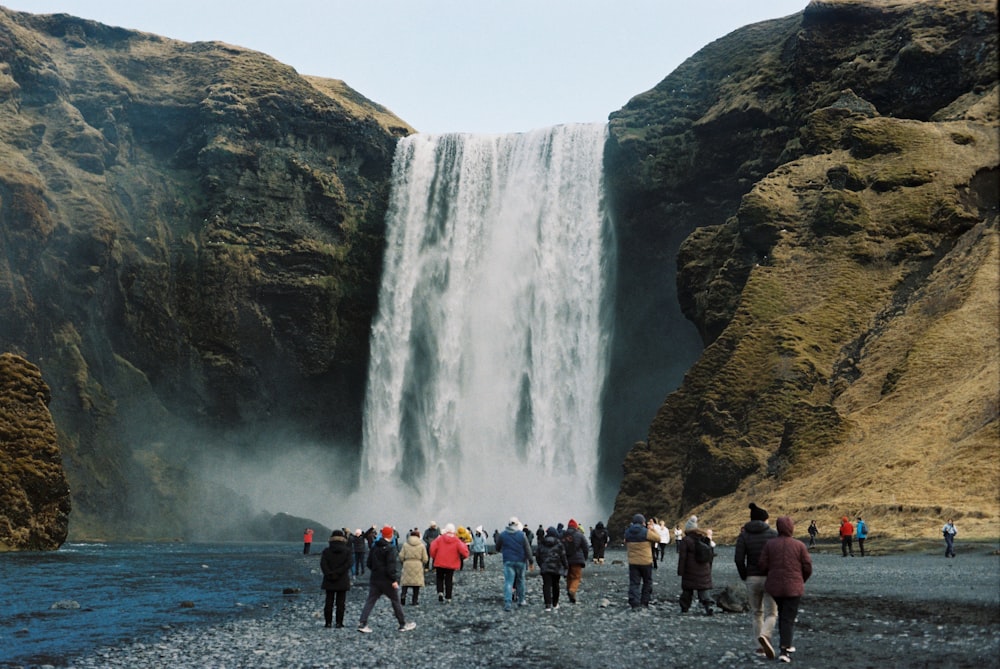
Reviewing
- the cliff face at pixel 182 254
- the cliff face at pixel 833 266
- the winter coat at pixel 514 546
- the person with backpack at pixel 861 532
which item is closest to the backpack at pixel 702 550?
the winter coat at pixel 514 546

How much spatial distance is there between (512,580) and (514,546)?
3.06ft

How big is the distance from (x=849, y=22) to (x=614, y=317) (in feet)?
87.3

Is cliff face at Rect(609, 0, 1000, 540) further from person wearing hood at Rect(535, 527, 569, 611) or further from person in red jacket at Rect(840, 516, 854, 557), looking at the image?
person wearing hood at Rect(535, 527, 569, 611)

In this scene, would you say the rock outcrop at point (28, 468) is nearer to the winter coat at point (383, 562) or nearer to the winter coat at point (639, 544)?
the winter coat at point (383, 562)

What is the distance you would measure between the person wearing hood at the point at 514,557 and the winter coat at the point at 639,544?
216cm

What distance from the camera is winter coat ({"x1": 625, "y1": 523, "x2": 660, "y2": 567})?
71.3ft

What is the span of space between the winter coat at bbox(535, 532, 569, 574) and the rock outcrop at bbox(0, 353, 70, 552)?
132 ft

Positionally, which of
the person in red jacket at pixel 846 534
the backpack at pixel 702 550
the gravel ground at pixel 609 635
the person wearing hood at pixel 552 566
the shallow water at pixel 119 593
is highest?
the person in red jacket at pixel 846 534

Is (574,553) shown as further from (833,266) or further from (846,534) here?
(833,266)

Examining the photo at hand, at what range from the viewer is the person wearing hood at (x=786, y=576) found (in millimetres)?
14195

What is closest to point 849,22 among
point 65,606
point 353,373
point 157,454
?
point 353,373

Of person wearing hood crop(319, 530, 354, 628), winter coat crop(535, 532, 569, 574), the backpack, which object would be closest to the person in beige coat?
person wearing hood crop(319, 530, 354, 628)

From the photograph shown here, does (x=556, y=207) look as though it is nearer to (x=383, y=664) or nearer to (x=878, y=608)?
(x=878, y=608)

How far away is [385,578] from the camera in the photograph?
1955 centimetres
